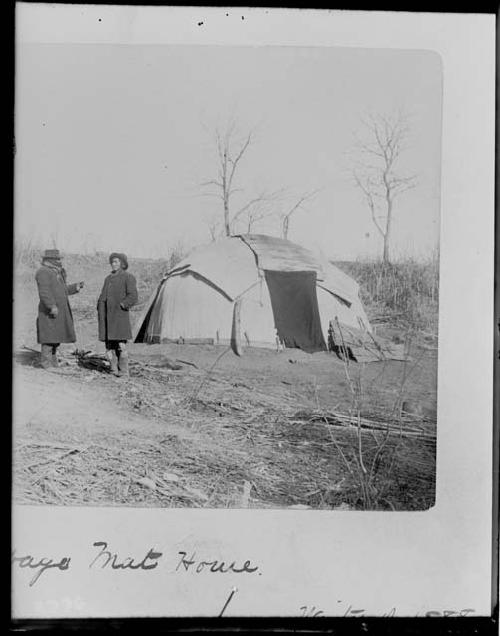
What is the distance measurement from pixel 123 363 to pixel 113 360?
0.08 feet

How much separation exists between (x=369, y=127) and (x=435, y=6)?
0.32 meters

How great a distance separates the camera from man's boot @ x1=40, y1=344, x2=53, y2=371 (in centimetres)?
150

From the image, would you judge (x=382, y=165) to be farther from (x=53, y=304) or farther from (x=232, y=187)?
(x=53, y=304)

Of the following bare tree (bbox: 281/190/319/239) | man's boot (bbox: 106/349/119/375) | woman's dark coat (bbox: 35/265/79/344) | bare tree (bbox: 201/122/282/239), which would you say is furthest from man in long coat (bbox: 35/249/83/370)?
bare tree (bbox: 281/190/319/239)

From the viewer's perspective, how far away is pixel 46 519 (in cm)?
147

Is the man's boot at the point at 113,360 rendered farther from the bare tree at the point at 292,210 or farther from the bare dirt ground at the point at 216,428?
the bare tree at the point at 292,210

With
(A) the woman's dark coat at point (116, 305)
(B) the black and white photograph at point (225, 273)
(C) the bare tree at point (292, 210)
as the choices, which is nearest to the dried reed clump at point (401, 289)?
(B) the black and white photograph at point (225, 273)

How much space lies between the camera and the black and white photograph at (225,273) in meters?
1.48

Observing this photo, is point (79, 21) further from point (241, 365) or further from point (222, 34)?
point (241, 365)

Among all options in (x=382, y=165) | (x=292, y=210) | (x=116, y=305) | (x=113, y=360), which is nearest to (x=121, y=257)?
(x=116, y=305)

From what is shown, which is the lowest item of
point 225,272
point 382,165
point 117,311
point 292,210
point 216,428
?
point 216,428

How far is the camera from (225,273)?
5.02 ft

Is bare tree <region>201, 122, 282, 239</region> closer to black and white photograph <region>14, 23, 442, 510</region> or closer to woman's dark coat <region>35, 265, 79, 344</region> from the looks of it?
black and white photograph <region>14, 23, 442, 510</region>

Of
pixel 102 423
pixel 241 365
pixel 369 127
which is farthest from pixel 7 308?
pixel 369 127
